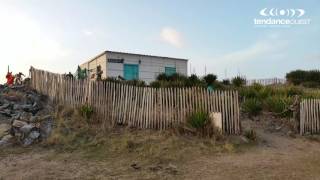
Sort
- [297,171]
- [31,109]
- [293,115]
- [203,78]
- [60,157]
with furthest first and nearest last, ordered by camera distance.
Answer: [203,78] < [31,109] < [293,115] < [60,157] < [297,171]

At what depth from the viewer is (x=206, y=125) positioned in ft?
36.6

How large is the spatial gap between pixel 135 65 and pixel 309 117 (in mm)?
14962

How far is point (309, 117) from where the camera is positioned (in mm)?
12602

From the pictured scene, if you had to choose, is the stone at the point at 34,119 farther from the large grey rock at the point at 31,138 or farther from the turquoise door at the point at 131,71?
the turquoise door at the point at 131,71

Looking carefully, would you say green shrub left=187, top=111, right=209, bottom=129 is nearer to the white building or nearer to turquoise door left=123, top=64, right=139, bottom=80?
the white building

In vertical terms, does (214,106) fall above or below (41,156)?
above

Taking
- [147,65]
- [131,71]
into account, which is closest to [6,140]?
[131,71]

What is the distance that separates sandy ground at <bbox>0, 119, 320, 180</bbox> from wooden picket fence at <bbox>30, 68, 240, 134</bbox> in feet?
5.32

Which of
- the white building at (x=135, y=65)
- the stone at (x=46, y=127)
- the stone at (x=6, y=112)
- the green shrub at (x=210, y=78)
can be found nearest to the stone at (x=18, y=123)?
the stone at (x=46, y=127)

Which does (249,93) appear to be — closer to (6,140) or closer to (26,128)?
(26,128)

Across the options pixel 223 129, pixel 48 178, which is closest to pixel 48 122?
pixel 48 178

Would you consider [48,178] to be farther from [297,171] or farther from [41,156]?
[297,171]

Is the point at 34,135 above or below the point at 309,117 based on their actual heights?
below

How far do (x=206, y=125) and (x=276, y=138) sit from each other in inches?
99.0
